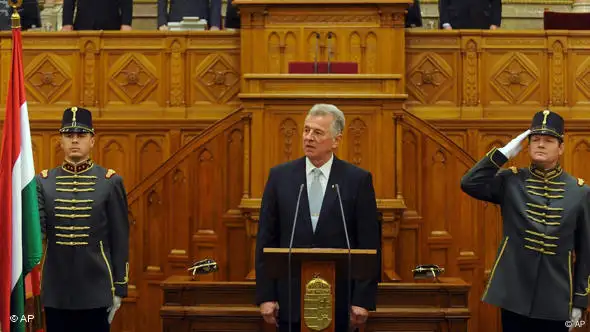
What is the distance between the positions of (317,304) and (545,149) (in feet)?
5.19

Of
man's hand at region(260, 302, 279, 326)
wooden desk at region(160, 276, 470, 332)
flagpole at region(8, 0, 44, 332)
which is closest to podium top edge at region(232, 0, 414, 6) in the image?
wooden desk at region(160, 276, 470, 332)

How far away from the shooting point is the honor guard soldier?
617 cm

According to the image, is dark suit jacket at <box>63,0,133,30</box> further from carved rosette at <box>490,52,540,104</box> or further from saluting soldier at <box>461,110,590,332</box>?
saluting soldier at <box>461,110,590,332</box>

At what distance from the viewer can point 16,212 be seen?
18.2 feet

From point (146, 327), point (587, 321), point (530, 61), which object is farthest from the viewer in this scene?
point (530, 61)

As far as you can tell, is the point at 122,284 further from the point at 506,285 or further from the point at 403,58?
the point at 403,58

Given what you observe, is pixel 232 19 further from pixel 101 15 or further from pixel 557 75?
pixel 557 75

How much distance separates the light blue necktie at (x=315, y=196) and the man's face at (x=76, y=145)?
1451 millimetres

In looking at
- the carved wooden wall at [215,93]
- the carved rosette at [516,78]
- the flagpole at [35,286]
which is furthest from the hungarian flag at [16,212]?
the carved rosette at [516,78]

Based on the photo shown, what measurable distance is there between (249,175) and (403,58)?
5.25ft

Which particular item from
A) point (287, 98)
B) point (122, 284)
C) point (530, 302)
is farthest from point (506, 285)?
point (287, 98)

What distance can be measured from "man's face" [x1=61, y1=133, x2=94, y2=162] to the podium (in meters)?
1.57

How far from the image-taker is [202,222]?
859 centimetres

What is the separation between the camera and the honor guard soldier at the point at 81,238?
617cm
